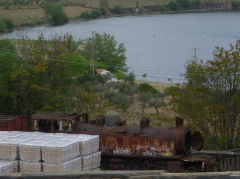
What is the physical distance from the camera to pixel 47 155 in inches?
601

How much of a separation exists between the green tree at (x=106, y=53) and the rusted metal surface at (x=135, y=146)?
4165 cm

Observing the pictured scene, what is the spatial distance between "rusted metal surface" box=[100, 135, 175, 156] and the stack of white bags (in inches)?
121

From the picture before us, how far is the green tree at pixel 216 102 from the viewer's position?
2398cm

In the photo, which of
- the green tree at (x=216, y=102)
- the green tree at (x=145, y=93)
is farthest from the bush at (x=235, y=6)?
the green tree at (x=216, y=102)

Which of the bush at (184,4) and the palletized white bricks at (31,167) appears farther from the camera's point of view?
the bush at (184,4)

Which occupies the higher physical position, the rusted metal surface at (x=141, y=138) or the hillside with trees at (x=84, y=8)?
the hillside with trees at (x=84, y=8)

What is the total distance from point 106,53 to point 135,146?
44.8 metres

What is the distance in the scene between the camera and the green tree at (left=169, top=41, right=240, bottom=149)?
24.0m

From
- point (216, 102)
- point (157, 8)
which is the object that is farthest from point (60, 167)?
point (157, 8)

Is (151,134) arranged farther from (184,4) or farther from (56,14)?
(184,4)

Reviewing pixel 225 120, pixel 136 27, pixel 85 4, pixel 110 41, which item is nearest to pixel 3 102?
pixel 225 120

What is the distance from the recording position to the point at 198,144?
2031cm

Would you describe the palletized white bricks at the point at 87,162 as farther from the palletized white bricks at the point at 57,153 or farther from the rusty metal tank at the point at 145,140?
the rusty metal tank at the point at 145,140

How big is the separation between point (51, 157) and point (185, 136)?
603 cm
